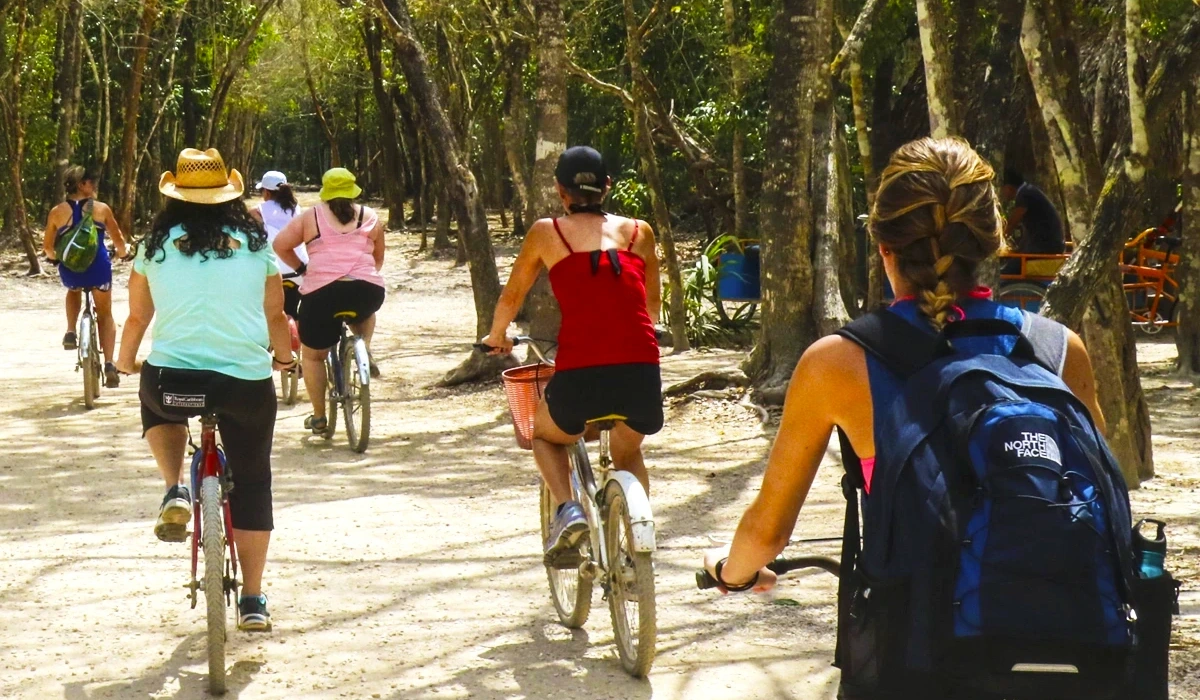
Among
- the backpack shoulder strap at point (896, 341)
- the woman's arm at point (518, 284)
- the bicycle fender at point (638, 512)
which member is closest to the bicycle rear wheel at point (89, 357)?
the woman's arm at point (518, 284)

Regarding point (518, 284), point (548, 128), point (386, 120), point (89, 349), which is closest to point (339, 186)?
point (548, 128)

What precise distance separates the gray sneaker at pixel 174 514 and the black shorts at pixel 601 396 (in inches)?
50.9

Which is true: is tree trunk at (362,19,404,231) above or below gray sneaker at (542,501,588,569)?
above

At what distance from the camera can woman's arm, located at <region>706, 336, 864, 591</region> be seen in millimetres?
2379

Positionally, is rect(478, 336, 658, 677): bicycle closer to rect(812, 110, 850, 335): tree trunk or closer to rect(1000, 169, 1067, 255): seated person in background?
rect(812, 110, 850, 335): tree trunk

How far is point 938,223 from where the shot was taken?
7.68 feet

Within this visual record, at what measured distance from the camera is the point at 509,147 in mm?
22938

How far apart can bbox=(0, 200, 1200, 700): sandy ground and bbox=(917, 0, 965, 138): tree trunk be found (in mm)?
2030

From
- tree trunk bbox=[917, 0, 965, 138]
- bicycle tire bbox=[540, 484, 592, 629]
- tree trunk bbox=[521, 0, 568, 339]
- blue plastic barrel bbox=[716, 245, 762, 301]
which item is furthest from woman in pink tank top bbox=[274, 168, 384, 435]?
blue plastic barrel bbox=[716, 245, 762, 301]

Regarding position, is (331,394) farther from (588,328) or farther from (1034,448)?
(1034,448)

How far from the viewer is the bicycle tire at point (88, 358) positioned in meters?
11.7

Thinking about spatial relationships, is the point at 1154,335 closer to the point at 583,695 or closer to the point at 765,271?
the point at 765,271

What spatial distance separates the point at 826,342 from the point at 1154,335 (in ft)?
47.4

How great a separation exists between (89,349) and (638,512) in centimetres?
786
